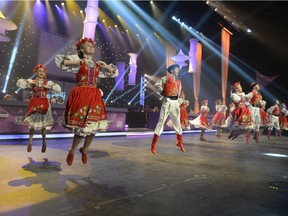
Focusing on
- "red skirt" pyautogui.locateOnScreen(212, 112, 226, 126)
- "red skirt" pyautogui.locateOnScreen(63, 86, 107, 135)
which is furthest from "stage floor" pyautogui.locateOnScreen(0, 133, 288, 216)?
"red skirt" pyautogui.locateOnScreen(212, 112, 226, 126)

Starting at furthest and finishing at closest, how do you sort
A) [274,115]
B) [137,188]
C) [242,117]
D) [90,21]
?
[274,115] < [90,21] < [242,117] < [137,188]

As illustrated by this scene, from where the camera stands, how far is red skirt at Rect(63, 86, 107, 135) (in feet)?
9.66

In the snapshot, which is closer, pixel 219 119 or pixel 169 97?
pixel 169 97

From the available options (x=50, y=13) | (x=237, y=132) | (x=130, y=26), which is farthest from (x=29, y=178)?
(x=130, y=26)

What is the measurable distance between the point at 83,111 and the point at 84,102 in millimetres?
107

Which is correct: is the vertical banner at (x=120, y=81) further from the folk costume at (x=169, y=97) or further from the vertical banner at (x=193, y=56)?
the folk costume at (x=169, y=97)

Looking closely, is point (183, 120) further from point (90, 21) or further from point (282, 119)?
point (282, 119)

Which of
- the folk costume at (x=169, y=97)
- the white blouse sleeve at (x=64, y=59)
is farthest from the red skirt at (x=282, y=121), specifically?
the white blouse sleeve at (x=64, y=59)

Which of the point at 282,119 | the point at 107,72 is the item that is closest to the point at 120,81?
the point at 282,119

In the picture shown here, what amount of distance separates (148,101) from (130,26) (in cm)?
549

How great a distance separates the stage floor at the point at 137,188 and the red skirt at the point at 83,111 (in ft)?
2.08

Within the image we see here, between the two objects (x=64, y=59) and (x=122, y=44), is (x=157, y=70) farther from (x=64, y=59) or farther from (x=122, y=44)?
(x=64, y=59)

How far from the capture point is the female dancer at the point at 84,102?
2.95m

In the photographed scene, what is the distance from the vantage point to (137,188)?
274 cm
